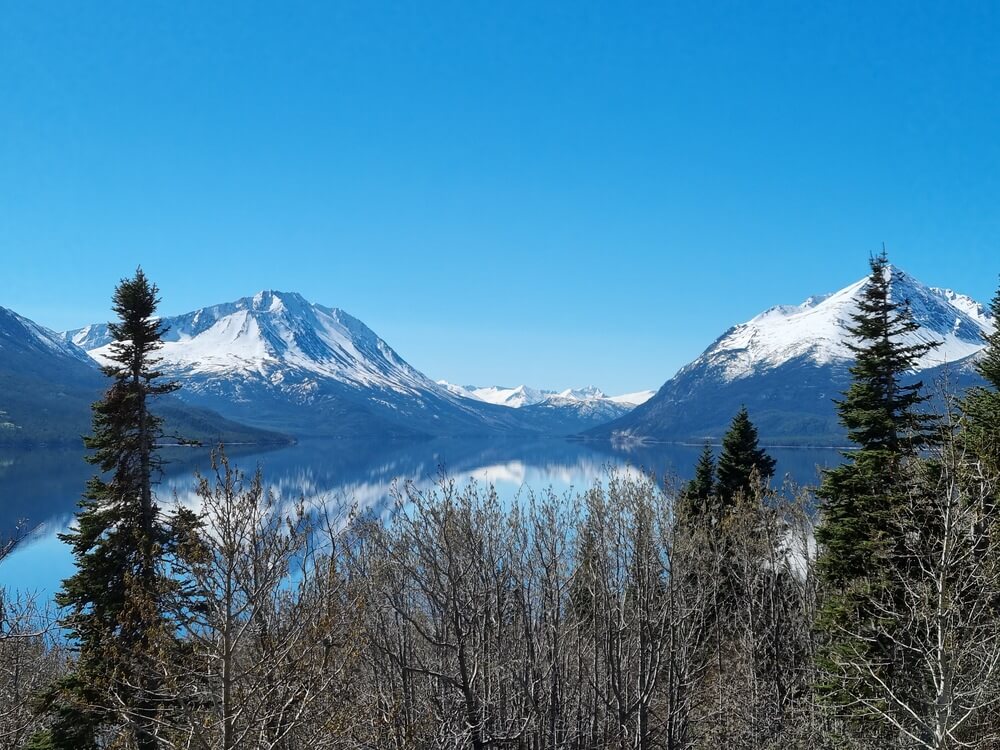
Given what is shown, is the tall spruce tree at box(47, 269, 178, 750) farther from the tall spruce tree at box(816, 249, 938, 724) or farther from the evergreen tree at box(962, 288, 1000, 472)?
the evergreen tree at box(962, 288, 1000, 472)

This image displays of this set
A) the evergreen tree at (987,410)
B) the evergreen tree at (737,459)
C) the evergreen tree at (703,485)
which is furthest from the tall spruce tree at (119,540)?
the evergreen tree at (737,459)

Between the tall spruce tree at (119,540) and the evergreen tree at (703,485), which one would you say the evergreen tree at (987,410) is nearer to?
the evergreen tree at (703,485)

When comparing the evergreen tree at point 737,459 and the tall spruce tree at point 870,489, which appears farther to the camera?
the evergreen tree at point 737,459

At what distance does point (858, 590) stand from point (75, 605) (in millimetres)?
26964

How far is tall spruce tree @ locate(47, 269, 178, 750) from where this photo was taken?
2233cm

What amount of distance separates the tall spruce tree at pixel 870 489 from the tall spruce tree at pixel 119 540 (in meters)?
23.0

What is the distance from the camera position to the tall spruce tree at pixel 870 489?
23547 mm

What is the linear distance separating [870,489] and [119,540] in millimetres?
27195

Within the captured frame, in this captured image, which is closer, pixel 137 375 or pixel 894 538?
pixel 894 538

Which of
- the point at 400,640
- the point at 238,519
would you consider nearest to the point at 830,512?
the point at 400,640

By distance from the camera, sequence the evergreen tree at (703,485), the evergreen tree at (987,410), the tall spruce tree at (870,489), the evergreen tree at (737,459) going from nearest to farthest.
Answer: the evergreen tree at (987,410) < the tall spruce tree at (870,489) < the evergreen tree at (703,485) < the evergreen tree at (737,459)

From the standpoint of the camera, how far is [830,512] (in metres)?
27.6

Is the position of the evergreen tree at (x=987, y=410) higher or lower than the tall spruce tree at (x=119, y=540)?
higher

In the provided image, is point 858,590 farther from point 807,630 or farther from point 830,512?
point 807,630
